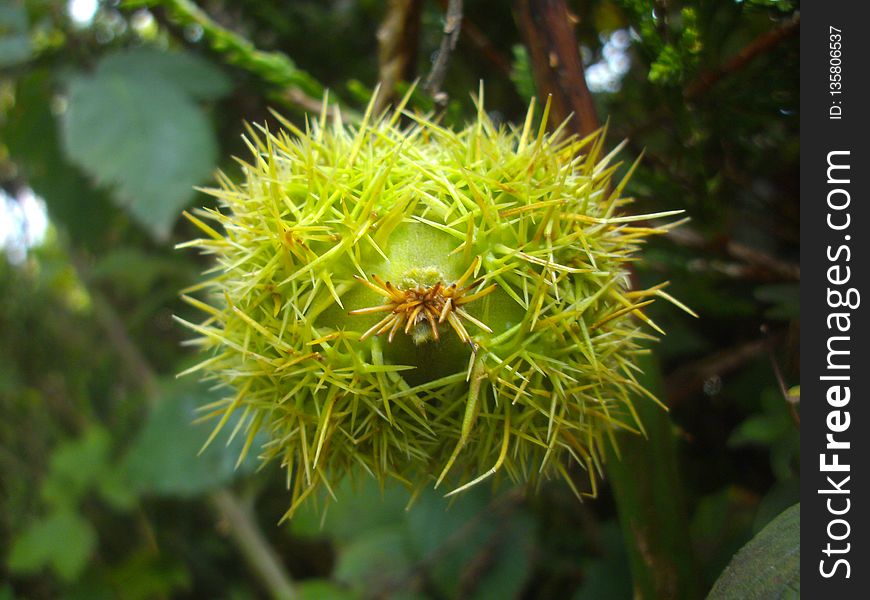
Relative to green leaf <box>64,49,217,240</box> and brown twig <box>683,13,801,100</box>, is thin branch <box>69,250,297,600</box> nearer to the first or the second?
green leaf <box>64,49,217,240</box>

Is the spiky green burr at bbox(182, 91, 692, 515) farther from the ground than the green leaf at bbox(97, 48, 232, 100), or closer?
closer

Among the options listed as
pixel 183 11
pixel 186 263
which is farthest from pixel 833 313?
pixel 186 263

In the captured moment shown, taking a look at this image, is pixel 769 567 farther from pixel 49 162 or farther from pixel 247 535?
pixel 49 162

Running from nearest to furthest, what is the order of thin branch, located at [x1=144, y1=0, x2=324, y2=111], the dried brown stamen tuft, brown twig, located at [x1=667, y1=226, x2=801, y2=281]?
the dried brown stamen tuft, thin branch, located at [x1=144, y1=0, x2=324, y2=111], brown twig, located at [x1=667, y1=226, x2=801, y2=281]

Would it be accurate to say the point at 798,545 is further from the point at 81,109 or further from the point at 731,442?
the point at 81,109

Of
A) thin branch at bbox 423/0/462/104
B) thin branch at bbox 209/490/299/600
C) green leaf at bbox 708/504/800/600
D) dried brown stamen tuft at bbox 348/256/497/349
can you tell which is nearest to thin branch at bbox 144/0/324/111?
thin branch at bbox 423/0/462/104

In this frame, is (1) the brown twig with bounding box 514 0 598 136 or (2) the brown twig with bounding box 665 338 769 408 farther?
(2) the brown twig with bounding box 665 338 769 408

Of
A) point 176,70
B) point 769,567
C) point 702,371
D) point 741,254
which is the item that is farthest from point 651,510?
point 176,70
